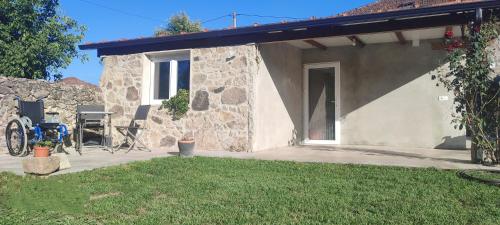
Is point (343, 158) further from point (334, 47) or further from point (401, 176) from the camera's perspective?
point (334, 47)

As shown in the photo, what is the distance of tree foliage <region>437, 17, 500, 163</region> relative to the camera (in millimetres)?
6199

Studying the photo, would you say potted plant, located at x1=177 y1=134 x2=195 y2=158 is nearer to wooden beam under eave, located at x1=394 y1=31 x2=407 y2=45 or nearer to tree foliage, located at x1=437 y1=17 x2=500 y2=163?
tree foliage, located at x1=437 y1=17 x2=500 y2=163

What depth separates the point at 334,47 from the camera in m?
10.2

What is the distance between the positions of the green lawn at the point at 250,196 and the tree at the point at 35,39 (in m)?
6.73

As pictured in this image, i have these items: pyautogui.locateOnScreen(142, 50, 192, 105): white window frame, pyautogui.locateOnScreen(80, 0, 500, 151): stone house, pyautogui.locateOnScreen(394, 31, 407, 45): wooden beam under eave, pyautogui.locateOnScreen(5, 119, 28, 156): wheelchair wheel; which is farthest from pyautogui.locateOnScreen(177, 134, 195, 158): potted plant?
pyautogui.locateOnScreen(394, 31, 407, 45): wooden beam under eave

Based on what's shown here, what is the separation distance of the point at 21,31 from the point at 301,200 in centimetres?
1023

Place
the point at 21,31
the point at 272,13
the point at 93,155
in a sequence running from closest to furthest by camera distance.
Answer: the point at 93,155, the point at 21,31, the point at 272,13

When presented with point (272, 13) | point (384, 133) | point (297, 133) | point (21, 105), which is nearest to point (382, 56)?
point (384, 133)

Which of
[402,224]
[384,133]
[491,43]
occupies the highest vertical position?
[491,43]

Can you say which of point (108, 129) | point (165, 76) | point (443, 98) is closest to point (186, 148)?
point (165, 76)

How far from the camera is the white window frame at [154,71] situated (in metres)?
9.25

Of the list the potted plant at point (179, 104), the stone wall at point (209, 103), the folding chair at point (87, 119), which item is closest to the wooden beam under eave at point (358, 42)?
the stone wall at point (209, 103)

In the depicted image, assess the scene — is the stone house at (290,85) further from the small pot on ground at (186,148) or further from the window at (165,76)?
the small pot on ground at (186,148)

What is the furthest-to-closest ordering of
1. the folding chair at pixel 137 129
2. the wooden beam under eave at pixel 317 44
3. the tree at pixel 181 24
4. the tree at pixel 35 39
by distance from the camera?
the tree at pixel 181 24, the tree at pixel 35 39, the wooden beam under eave at pixel 317 44, the folding chair at pixel 137 129
